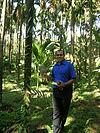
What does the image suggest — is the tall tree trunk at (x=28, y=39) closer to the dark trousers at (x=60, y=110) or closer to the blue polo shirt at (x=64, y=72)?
the blue polo shirt at (x=64, y=72)

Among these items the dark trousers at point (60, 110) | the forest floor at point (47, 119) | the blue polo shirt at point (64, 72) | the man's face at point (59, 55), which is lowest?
the forest floor at point (47, 119)

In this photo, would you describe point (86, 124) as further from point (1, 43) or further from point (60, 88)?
point (1, 43)

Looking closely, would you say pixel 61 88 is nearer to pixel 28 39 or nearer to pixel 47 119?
pixel 28 39

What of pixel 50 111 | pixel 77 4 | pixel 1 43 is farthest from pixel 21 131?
pixel 77 4

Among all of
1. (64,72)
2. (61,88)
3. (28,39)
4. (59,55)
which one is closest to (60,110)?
(61,88)

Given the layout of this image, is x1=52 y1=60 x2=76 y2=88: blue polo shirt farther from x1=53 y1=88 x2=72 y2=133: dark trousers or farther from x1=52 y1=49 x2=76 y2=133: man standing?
x1=53 y1=88 x2=72 y2=133: dark trousers

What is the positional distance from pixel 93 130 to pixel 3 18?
6.63 meters

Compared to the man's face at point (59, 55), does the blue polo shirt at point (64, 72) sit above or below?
below

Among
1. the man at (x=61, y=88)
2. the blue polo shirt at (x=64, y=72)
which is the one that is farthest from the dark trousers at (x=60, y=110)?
the blue polo shirt at (x=64, y=72)

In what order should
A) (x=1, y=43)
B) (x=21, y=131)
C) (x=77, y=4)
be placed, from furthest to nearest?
(x=77, y=4) → (x=1, y=43) → (x=21, y=131)

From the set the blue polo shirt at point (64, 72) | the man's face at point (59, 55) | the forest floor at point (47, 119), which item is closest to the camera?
the man's face at point (59, 55)

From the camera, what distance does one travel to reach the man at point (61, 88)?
20.5 feet

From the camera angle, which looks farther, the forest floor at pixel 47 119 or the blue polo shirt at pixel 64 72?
the forest floor at pixel 47 119

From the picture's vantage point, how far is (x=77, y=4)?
62.5ft
